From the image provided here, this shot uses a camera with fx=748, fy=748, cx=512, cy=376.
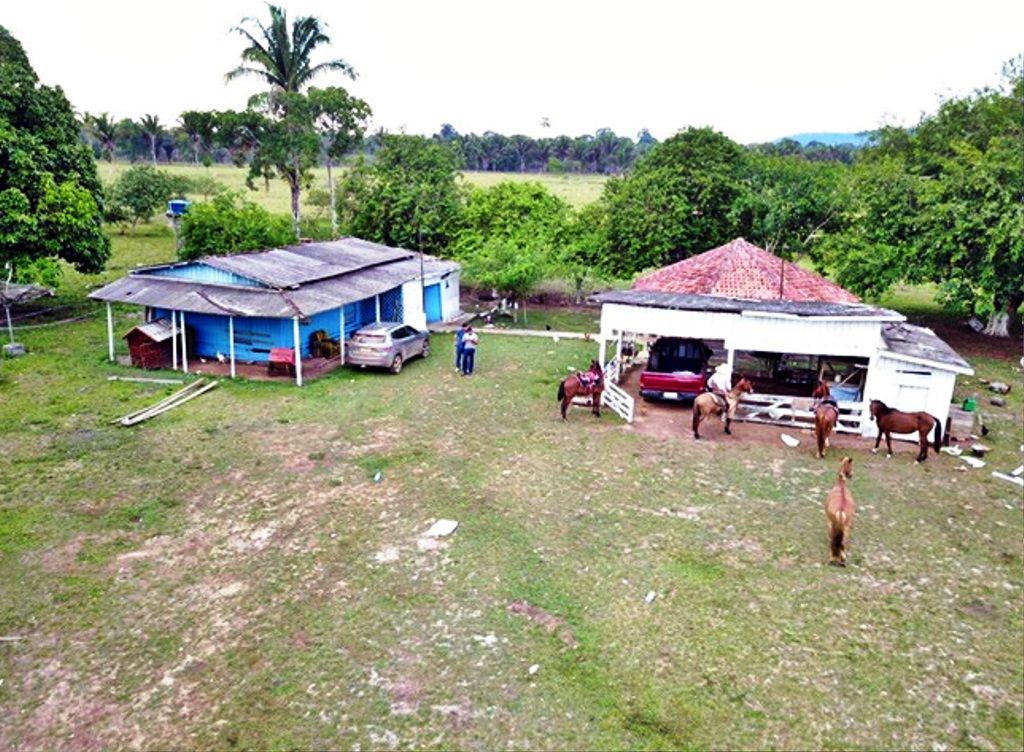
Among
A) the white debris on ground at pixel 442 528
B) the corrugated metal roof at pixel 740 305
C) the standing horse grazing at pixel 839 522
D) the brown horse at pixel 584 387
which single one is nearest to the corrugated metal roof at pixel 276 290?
the brown horse at pixel 584 387

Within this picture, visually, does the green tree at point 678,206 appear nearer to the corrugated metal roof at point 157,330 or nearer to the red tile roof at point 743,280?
the red tile roof at point 743,280

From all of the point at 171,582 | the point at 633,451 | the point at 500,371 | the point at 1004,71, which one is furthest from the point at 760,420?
the point at 1004,71

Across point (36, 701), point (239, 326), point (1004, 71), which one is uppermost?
point (1004, 71)

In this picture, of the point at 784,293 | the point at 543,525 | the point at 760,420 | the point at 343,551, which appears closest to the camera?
the point at 343,551

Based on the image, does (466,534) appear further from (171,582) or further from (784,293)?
(784,293)

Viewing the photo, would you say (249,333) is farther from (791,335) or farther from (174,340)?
(791,335)

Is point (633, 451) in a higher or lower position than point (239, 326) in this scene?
lower

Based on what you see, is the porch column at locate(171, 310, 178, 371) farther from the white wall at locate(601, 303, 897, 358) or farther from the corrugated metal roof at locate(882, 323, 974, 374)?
the corrugated metal roof at locate(882, 323, 974, 374)
